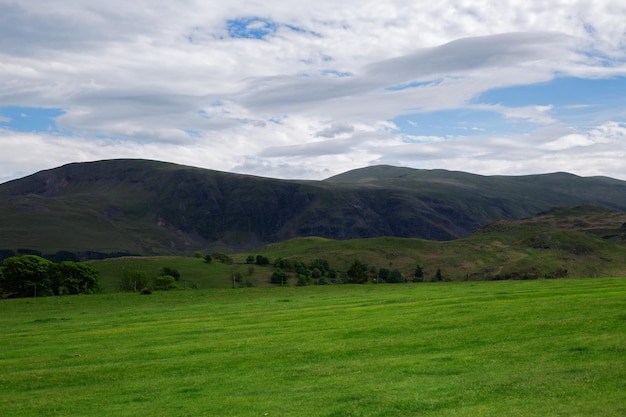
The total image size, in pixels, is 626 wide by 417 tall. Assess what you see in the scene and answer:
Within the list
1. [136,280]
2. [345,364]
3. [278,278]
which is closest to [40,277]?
[136,280]

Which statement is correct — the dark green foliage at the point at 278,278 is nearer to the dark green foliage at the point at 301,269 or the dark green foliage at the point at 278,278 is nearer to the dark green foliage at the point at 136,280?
the dark green foliage at the point at 301,269

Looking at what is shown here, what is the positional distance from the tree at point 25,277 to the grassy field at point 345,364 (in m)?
49.1

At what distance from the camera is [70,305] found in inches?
3034

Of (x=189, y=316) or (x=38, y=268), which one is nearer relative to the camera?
(x=189, y=316)

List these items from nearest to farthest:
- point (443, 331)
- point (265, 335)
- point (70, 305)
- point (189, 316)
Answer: point (443, 331), point (265, 335), point (189, 316), point (70, 305)

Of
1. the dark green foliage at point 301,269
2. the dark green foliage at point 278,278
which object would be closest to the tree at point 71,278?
the dark green foliage at point 278,278

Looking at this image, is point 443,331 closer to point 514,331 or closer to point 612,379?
point 514,331

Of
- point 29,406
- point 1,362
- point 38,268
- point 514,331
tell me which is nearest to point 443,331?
point 514,331

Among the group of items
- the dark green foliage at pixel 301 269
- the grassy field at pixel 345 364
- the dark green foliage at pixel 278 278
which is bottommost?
the dark green foliage at pixel 278 278

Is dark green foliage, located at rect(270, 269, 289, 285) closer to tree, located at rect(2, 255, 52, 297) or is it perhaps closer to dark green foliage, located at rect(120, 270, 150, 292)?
dark green foliage, located at rect(120, 270, 150, 292)

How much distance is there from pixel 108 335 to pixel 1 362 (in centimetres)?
1031

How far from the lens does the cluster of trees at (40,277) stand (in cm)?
9638

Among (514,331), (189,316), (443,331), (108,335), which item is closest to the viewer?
(514,331)

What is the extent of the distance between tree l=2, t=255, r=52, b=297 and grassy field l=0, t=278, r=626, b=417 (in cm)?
4906
